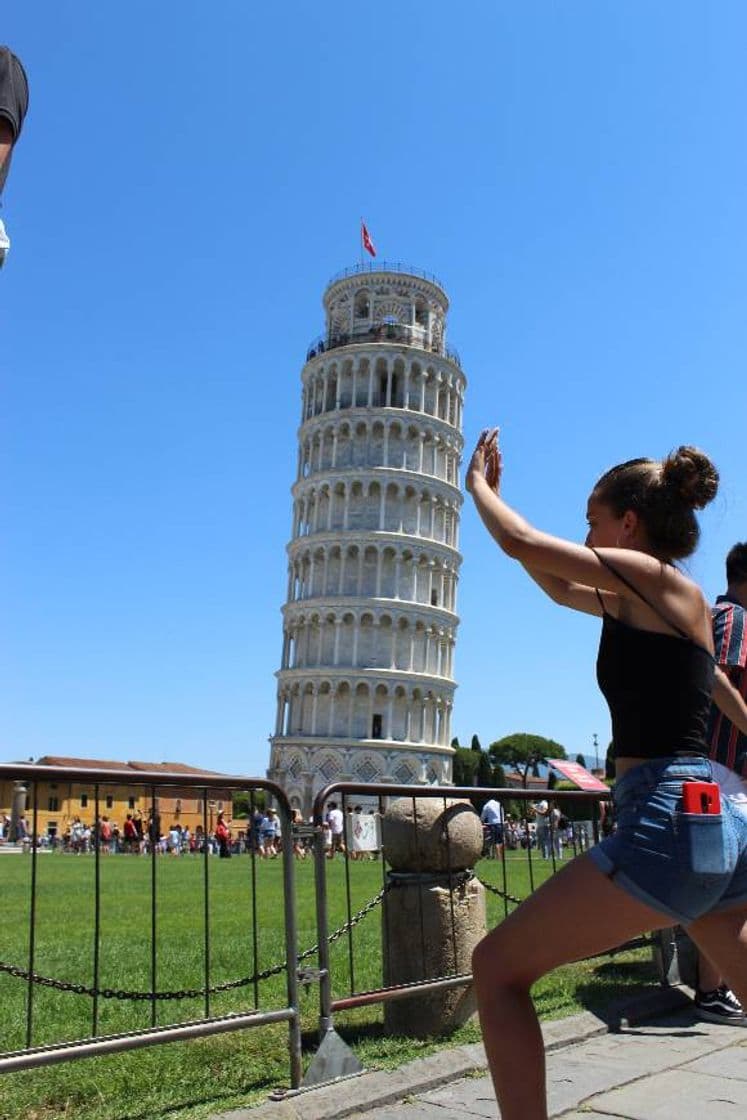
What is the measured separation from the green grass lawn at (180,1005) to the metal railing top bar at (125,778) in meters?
0.95

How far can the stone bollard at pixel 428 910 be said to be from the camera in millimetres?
4762

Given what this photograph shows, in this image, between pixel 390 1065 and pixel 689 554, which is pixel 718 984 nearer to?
pixel 390 1065

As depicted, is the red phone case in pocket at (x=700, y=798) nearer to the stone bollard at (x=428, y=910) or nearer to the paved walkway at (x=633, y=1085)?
the paved walkway at (x=633, y=1085)

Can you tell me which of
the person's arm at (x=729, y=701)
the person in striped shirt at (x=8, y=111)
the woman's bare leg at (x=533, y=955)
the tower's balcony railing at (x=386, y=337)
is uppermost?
the tower's balcony railing at (x=386, y=337)

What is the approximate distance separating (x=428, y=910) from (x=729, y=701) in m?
2.26

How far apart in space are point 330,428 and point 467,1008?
6289cm

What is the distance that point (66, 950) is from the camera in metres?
7.61

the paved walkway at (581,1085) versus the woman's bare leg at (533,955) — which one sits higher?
the woman's bare leg at (533,955)

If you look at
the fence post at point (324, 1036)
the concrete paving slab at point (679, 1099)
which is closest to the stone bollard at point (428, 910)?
the fence post at point (324, 1036)

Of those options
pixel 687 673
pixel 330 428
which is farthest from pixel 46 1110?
pixel 330 428

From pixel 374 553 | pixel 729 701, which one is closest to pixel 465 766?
pixel 374 553

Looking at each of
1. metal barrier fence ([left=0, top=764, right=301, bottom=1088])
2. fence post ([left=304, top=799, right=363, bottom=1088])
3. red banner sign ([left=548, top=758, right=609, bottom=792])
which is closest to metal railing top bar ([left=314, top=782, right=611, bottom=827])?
fence post ([left=304, top=799, right=363, bottom=1088])

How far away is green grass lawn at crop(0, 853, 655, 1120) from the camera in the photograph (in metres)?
3.73

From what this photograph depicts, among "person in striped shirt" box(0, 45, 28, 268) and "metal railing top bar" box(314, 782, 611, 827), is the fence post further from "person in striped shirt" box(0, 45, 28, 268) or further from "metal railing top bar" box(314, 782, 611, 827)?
"person in striped shirt" box(0, 45, 28, 268)
